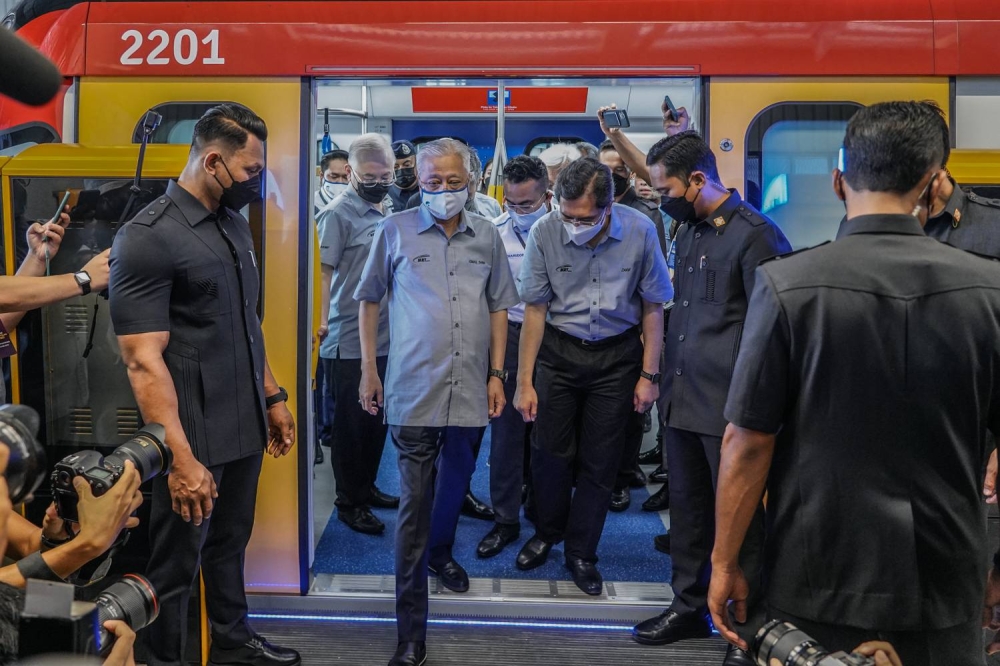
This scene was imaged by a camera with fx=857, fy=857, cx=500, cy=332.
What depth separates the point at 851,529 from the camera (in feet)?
5.57

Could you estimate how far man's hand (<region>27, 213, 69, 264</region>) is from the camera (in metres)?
2.95

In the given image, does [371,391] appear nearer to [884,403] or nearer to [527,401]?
[527,401]

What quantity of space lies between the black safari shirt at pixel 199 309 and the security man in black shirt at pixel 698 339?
1550 mm

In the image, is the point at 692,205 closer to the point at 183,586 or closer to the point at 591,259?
the point at 591,259

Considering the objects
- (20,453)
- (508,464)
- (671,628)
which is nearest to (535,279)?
(508,464)

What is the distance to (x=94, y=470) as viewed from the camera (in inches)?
72.6

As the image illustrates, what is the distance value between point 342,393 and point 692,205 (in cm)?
203

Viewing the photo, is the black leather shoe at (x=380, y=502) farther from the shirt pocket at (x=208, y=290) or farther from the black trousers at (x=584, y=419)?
the shirt pocket at (x=208, y=290)

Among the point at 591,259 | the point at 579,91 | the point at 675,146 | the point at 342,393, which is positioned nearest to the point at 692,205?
the point at 675,146

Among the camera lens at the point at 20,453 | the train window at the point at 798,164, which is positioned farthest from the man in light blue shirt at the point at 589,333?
the camera lens at the point at 20,453

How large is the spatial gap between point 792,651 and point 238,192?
217 centimetres

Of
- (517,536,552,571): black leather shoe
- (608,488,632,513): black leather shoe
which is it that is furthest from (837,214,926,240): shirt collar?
(608,488,632,513): black leather shoe

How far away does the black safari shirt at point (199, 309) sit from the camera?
8.39 ft

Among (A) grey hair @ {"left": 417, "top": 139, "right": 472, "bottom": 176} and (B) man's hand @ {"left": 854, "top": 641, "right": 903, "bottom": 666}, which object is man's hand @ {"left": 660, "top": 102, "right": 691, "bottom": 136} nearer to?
(A) grey hair @ {"left": 417, "top": 139, "right": 472, "bottom": 176}
